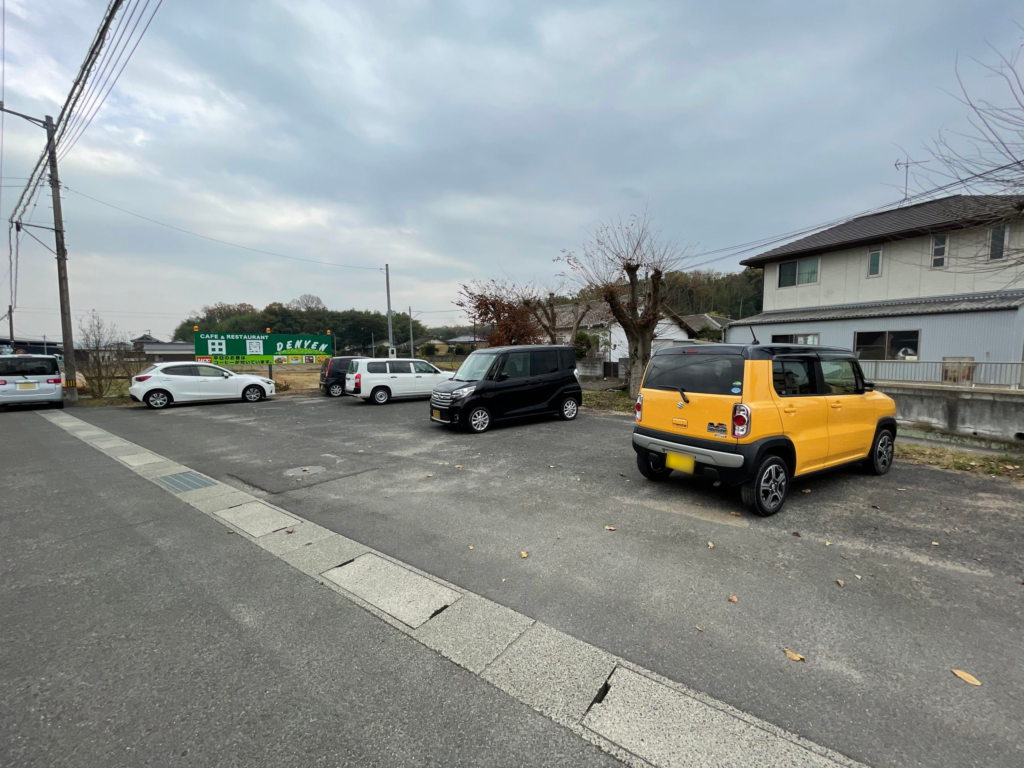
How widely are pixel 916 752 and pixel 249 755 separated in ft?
9.09

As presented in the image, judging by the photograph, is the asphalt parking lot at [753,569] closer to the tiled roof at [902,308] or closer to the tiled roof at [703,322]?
the tiled roof at [902,308]

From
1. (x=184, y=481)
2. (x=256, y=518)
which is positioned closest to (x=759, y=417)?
(x=256, y=518)

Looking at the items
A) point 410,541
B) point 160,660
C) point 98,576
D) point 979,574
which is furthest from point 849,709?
point 98,576

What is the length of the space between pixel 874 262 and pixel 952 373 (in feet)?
21.5

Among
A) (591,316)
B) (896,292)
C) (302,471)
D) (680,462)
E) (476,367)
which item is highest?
(896,292)

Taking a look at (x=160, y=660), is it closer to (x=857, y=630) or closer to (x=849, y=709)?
(x=849, y=709)

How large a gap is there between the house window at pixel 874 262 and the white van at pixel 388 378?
1624 centimetres

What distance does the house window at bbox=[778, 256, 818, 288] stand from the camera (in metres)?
18.5

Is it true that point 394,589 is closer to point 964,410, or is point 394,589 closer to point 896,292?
point 964,410

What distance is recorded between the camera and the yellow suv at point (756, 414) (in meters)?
4.30

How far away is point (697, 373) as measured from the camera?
4727 millimetres

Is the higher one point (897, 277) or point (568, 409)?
point (897, 277)

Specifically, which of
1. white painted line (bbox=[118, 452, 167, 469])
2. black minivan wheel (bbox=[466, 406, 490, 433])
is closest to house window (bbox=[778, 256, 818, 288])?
black minivan wheel (bbox=[466, 406, 490, 433])

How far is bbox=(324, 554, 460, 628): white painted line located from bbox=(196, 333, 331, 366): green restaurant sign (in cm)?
1992
